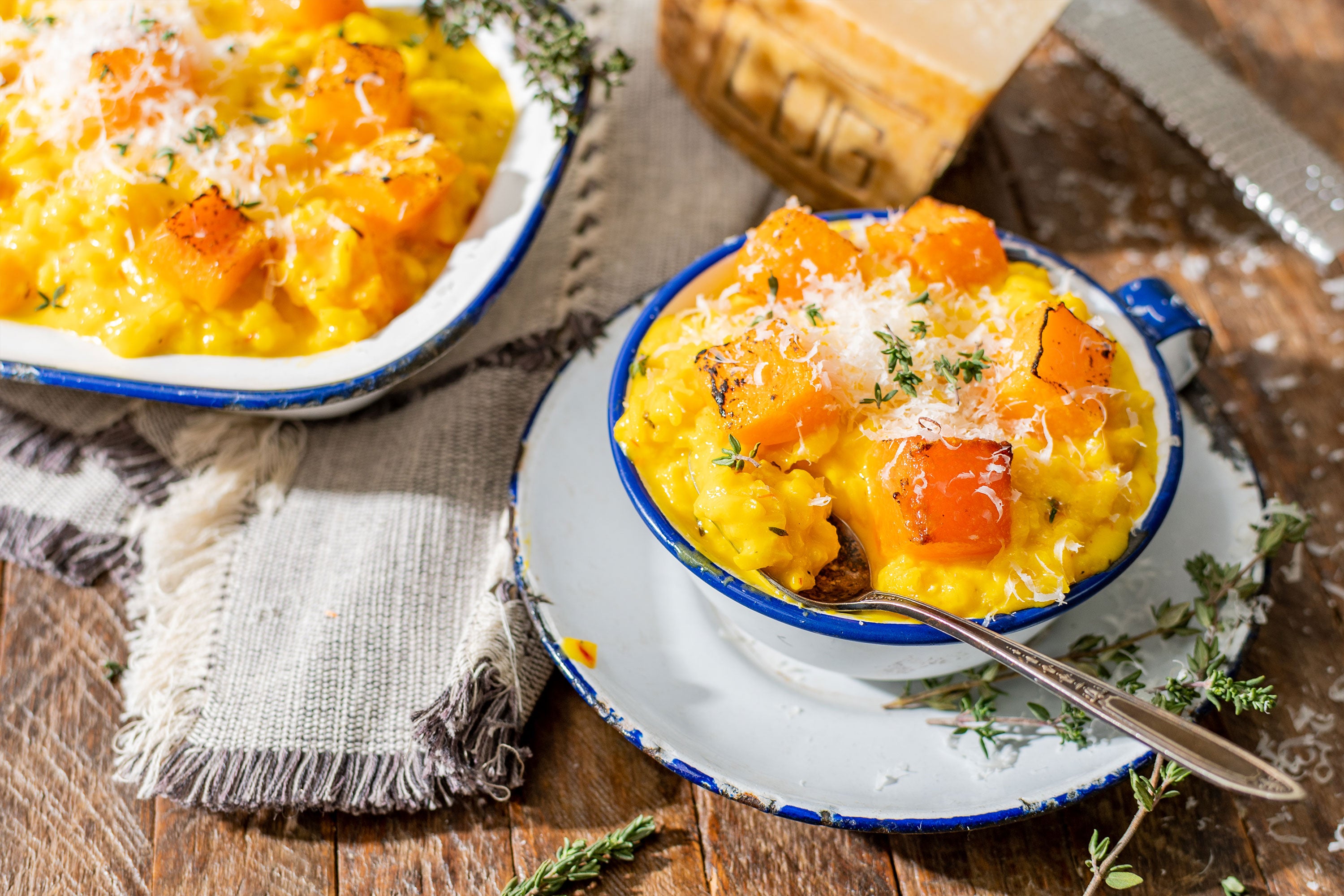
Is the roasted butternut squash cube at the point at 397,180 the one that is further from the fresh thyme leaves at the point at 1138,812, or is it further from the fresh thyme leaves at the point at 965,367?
the fresh thyme leaves at the point at 1138,812

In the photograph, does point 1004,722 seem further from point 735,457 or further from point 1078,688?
point 735,457

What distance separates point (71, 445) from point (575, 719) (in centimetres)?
137

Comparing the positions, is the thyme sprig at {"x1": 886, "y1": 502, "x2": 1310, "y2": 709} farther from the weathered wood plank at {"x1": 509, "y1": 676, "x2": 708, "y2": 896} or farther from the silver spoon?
the weathered wood plank at {"x1": 509, "y1": 676, "x2": 708, "y2": 896}

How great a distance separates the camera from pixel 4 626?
214cm

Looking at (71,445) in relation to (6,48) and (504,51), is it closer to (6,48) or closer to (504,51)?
(6,48)

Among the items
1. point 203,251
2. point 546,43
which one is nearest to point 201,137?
point 203,251

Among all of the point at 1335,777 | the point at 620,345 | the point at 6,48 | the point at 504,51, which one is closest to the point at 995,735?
the point at 1335,777

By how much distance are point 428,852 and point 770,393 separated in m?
1.06

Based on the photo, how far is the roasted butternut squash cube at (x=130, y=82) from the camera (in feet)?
7.14

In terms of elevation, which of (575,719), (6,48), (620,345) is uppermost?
(620,345)

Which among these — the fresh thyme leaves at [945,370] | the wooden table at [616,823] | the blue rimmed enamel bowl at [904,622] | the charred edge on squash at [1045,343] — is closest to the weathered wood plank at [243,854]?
A: the wooden table at [616,823]

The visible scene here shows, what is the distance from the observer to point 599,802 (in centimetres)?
191

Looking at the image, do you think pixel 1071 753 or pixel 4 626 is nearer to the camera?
pixel 1071 753

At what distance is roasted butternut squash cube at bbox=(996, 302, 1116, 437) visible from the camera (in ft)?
5.31
